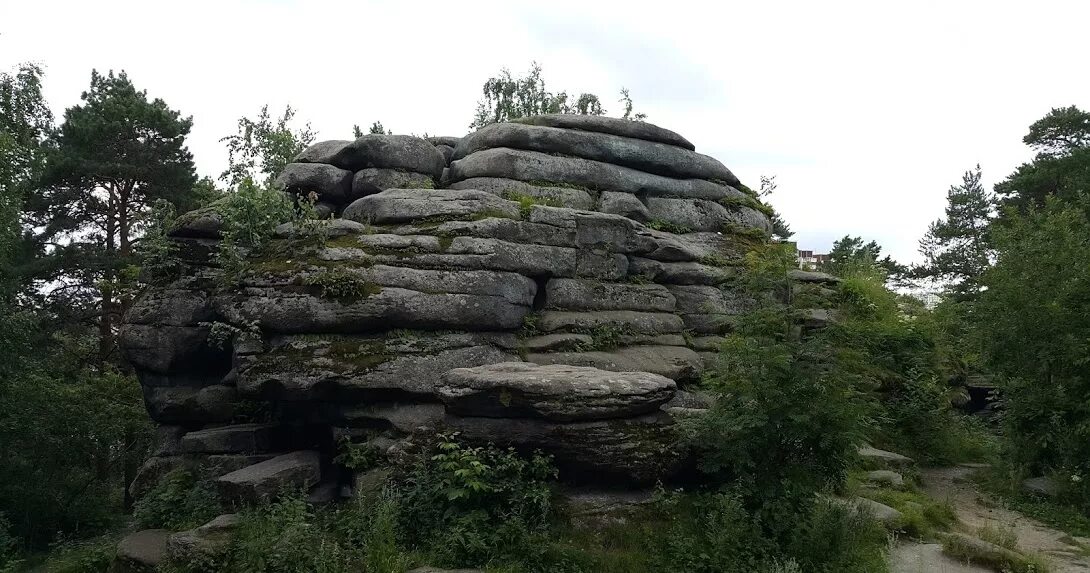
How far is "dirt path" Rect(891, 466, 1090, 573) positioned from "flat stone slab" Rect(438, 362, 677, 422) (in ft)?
13.5

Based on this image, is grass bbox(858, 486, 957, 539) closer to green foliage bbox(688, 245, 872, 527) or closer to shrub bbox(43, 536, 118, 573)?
green foliage bbox(688, 245, 872, 527)

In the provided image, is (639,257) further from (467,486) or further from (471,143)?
(467,486)

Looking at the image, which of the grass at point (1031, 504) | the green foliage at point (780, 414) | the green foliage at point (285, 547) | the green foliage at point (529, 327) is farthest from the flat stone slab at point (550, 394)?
the grass at point (1031, 504)

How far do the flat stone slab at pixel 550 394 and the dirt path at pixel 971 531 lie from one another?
4.10 m

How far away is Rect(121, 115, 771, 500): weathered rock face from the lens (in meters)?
9.29

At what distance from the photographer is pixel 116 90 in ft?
83.9

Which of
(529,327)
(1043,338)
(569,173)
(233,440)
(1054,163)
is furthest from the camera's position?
(1054,163)

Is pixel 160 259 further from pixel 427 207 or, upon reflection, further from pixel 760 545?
pixel 760 545

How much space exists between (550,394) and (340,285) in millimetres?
5184

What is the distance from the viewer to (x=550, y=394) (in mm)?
8891

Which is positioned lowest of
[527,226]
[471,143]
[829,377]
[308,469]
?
[308,469]

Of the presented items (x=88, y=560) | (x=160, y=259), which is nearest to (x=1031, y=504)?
(x=88, y=560)

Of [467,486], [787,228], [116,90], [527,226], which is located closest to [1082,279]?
[527,226]

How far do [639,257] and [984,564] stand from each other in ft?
31.4
